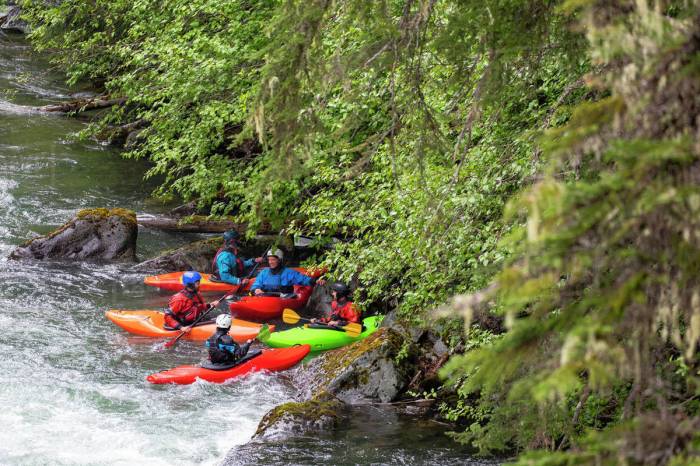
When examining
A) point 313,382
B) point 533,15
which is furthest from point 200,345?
point 533,15

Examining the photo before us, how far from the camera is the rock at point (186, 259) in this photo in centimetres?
1345

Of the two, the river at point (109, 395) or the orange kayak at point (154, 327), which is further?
the orange kayak at point (154, 327)

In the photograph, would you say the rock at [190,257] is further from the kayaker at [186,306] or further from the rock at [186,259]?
the kayaker at [186,306]

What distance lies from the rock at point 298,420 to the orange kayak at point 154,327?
9.75 feet

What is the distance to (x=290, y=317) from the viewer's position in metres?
11.8

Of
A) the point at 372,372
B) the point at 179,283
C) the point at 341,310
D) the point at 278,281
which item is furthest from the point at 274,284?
the point at 372,372

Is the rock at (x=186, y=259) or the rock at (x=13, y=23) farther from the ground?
the rock at (x=13, y=23)

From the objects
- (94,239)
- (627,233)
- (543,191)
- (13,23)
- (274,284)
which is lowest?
(274,284)

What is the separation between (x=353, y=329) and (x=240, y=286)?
2.63 meters

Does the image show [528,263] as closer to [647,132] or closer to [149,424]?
[647,132]

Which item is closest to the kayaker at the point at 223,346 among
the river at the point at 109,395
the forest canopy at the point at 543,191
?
the river at the point at 109,395

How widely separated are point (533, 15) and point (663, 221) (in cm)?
254

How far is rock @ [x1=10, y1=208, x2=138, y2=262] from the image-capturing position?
43.7 ft

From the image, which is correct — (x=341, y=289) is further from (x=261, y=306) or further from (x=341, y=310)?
(x=261, y=306)
